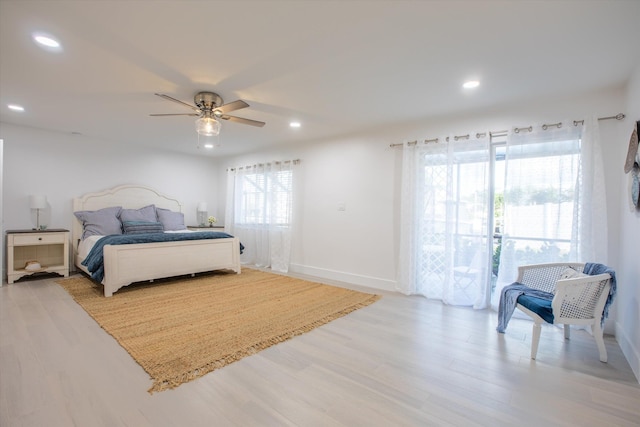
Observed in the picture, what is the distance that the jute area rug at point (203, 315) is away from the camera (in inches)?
80.4

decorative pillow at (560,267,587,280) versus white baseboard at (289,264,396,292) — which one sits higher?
decorative pillow at (560,267,587,280)

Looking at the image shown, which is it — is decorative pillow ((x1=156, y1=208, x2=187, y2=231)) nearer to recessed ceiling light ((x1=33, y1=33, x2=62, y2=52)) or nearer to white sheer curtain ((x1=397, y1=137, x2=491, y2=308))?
recessed ceiling light ((x1=33, y1=33, x2=62, y2=52))

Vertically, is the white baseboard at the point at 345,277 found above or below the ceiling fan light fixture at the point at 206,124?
below

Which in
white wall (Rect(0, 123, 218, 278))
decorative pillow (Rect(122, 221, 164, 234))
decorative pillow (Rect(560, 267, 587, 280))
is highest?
white wall (Rect(0, 123, 218, 278))

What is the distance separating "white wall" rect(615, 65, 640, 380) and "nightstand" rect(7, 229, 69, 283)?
6334 mm

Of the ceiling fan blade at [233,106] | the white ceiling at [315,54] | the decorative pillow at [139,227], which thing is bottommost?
the decorative pillow at [139,227]

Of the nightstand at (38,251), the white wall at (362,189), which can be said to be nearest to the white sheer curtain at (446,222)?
the white wall at (362,189)

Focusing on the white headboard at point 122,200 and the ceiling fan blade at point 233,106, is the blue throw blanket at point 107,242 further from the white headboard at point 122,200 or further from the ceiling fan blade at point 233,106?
the ceiling fan blade at point 233,106

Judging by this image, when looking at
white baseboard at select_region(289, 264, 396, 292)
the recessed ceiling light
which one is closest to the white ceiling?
the recessed ceiling light

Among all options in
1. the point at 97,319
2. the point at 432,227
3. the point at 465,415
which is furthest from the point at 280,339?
the point at 432,227

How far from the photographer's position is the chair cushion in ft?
7.02

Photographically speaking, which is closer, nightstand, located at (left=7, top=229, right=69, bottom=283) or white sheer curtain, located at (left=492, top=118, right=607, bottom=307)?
white sheer curtain, located at (left=492, top=118, right=607, bottom=307)

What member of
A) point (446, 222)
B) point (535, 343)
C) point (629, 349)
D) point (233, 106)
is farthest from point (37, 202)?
point (629, 349)

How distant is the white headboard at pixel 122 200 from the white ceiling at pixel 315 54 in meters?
1.73
